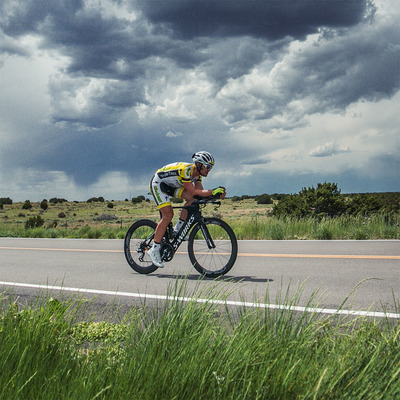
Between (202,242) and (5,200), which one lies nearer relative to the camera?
(202,242)

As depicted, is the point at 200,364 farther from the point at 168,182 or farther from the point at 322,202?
the point at 322,202

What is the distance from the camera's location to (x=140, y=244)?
8477 mm

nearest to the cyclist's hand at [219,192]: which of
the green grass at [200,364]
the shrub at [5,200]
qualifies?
the green grass at [200,364]

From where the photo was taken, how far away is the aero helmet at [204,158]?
745 cm

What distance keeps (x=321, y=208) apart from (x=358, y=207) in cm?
273

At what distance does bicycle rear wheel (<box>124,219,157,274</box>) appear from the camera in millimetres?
8391

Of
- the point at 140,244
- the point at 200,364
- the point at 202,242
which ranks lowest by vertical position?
the point at 200,364

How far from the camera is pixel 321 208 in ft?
95.8

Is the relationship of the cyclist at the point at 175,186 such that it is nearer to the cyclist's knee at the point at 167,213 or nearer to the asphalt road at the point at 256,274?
the cyclist's knee at the point at 167,213

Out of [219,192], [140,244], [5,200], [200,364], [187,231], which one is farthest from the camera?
[5,200]

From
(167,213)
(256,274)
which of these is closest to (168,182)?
(167,213)

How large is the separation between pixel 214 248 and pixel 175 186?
1.26 meters

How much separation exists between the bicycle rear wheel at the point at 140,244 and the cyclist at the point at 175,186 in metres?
0.43

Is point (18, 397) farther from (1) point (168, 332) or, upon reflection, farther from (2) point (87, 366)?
(1) point (168, 332)
